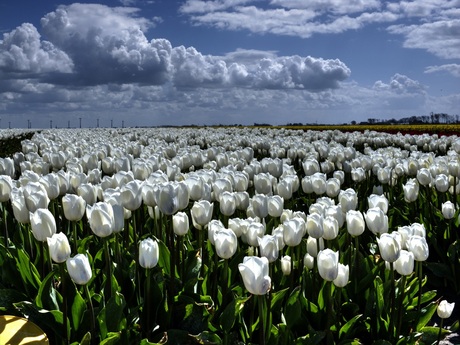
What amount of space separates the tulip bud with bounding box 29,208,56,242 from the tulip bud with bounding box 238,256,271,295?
1.25m

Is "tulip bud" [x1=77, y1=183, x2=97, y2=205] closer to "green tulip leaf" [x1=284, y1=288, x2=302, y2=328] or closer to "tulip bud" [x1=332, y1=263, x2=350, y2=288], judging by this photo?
"green tulip leaf" [x1=284, y1=288, x2=302, y2=328]

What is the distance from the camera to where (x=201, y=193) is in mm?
4535

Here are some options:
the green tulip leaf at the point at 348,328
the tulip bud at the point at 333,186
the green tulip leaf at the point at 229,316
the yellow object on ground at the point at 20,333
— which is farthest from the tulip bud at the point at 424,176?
the yellow object on ground at the point at 20,333

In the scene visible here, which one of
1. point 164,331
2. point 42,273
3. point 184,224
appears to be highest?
point 184,224

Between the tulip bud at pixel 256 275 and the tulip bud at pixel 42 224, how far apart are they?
125 centimetres

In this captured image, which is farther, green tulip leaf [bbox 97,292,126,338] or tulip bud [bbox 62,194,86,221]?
tulip bud [bbox 62,194,86,221]

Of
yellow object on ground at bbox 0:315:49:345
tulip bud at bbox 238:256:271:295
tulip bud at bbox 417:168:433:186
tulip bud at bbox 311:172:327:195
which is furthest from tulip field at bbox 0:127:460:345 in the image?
tulip bud at bbox 417:168:433:186

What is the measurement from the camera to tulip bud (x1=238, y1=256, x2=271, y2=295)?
2.83 m

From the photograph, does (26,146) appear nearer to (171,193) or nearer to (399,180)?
(399,180)

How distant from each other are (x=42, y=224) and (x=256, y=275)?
1354 mm

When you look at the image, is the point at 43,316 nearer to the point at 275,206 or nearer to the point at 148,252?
the point at 148,252

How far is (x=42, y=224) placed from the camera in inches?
130

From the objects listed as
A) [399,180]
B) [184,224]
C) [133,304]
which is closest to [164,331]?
[133,304]

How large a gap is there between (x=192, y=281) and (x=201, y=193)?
0.95 m
